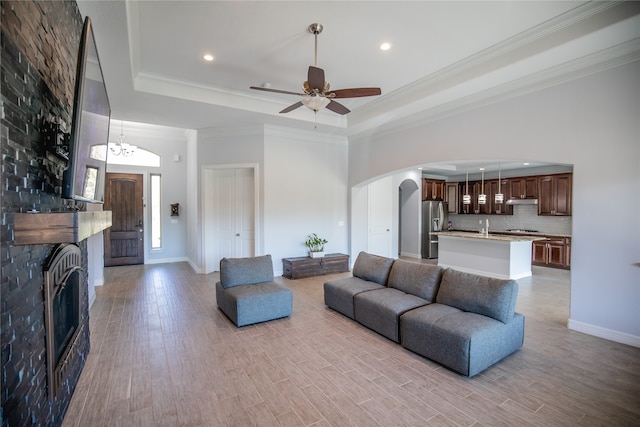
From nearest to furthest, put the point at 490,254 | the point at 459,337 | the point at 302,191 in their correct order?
1. the point at 459,337
2. the point at 490,254
3. the point at 302,191

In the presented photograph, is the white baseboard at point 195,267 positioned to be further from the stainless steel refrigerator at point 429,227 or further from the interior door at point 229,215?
the stainless steel refrigerator at point 429,227

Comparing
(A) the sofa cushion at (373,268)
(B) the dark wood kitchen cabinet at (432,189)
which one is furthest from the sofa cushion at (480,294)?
(B) the dark wood kitchen cabinet at (432,189)

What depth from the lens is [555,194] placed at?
26.2ft

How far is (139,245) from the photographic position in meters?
7.65

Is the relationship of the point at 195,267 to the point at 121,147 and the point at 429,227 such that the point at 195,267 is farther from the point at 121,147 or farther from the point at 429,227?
the point at 429,227

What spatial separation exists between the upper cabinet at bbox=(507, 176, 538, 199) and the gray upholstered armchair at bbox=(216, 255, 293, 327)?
7.82 m

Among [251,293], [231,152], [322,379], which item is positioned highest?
[231,152]

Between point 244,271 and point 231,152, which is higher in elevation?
point 231,152

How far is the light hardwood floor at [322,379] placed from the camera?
221 centimetres

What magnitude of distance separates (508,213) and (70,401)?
10.2 metres

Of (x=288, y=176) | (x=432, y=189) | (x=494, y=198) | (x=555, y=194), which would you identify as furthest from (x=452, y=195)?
(x=288, y=176)

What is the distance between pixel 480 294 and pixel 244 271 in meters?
2.93

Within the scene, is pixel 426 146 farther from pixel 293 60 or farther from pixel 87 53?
pixel 87 53

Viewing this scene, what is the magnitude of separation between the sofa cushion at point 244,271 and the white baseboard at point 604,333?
390 centimetres
